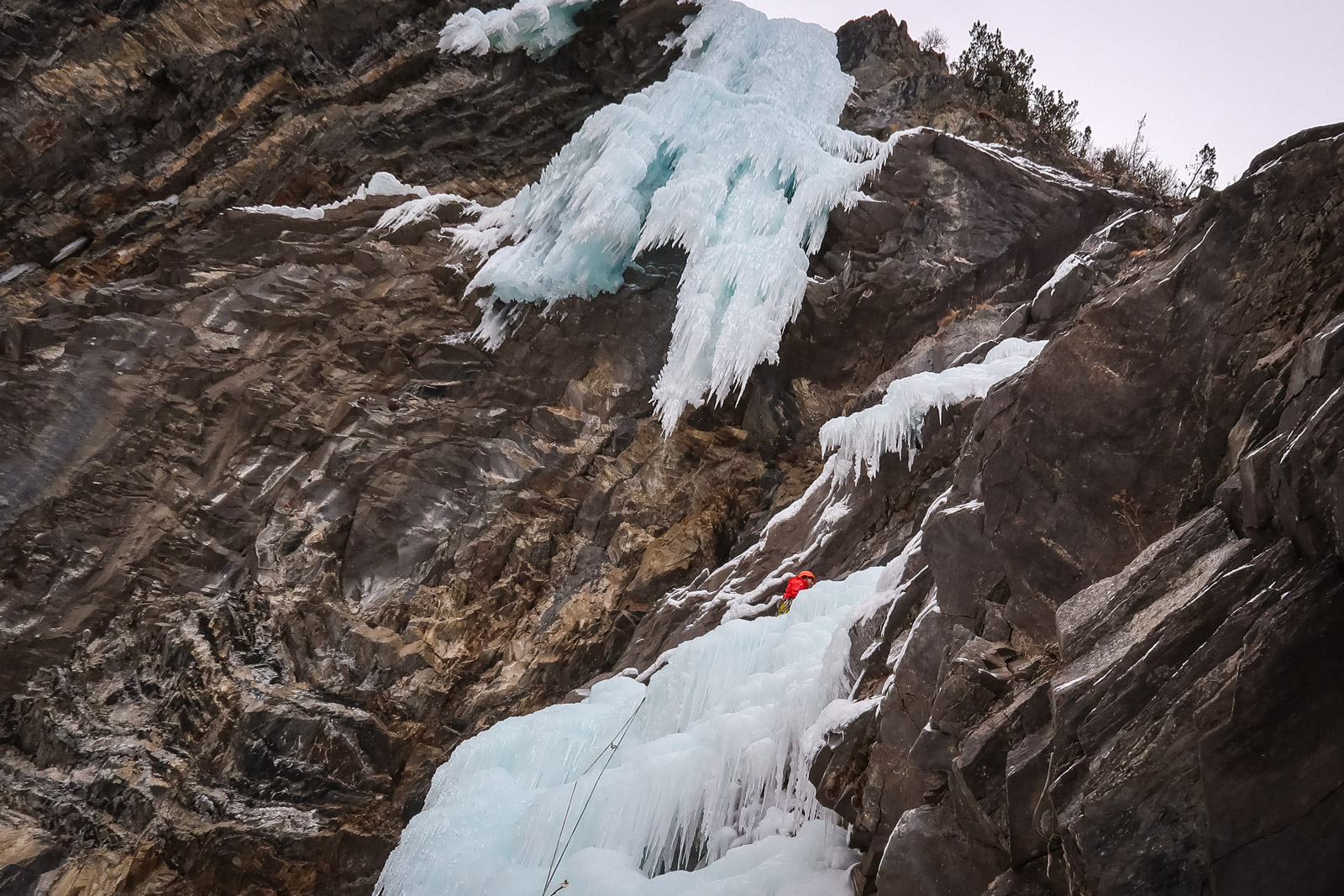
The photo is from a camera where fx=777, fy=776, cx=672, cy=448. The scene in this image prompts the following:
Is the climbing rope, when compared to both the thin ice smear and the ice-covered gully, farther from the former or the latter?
the thin ice smear

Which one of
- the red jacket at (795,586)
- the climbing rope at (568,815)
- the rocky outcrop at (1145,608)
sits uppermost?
the rocky outcrop at (1145,608)

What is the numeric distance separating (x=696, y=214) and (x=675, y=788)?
7.86 m

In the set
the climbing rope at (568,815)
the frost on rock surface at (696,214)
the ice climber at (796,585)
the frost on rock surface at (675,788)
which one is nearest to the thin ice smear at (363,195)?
the frost on rock surface at (696,214)

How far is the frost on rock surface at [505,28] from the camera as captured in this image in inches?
477

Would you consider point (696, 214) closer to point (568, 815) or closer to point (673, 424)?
point (673, 424)

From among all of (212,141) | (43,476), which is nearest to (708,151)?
(212,141)

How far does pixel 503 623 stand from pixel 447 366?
3.59 m

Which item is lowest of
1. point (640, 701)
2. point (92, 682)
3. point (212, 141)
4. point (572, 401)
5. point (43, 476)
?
point (92, 682)

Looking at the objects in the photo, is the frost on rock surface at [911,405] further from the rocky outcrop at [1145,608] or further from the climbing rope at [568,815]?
the climbing rope at [568,815]

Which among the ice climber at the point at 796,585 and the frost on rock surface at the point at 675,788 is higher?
the ice climber at the point at 796,585

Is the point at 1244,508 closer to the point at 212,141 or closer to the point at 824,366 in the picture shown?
the point at 824,366

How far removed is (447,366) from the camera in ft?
34.6

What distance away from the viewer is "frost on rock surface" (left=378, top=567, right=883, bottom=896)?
14.4ft

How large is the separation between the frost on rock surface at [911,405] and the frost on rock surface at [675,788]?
1467 mm
